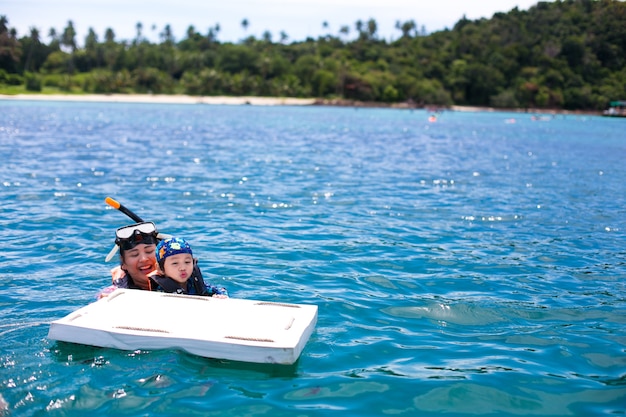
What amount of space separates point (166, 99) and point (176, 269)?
131 metres

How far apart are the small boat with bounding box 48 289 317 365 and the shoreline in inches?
4625

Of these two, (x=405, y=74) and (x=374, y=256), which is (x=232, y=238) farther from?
(x=405, y=74)

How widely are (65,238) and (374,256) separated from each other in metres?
5.83

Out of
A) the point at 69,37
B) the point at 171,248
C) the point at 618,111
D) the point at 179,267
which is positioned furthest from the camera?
the point at 69,37

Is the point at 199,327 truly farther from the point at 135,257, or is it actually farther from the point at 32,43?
the point at 32,43

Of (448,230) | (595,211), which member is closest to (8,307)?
(448,230)

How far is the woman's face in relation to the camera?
777 cm

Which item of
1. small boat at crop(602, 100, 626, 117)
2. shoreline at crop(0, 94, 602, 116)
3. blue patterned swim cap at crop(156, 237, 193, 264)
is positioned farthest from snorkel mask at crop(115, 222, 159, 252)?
small boat at crop(602, 100, 626, 117)

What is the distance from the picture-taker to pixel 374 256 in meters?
10.8

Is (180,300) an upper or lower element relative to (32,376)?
upper

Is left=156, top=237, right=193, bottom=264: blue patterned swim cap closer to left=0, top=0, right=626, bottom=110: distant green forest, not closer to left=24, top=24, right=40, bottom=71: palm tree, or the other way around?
left=0, top=0, right=626, bottom=110: distant green forest

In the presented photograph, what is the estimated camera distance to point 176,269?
7141 millimetres

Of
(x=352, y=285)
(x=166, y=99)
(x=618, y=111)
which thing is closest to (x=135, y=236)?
(x=352, y=285)

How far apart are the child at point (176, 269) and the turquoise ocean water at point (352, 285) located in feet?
3.90
